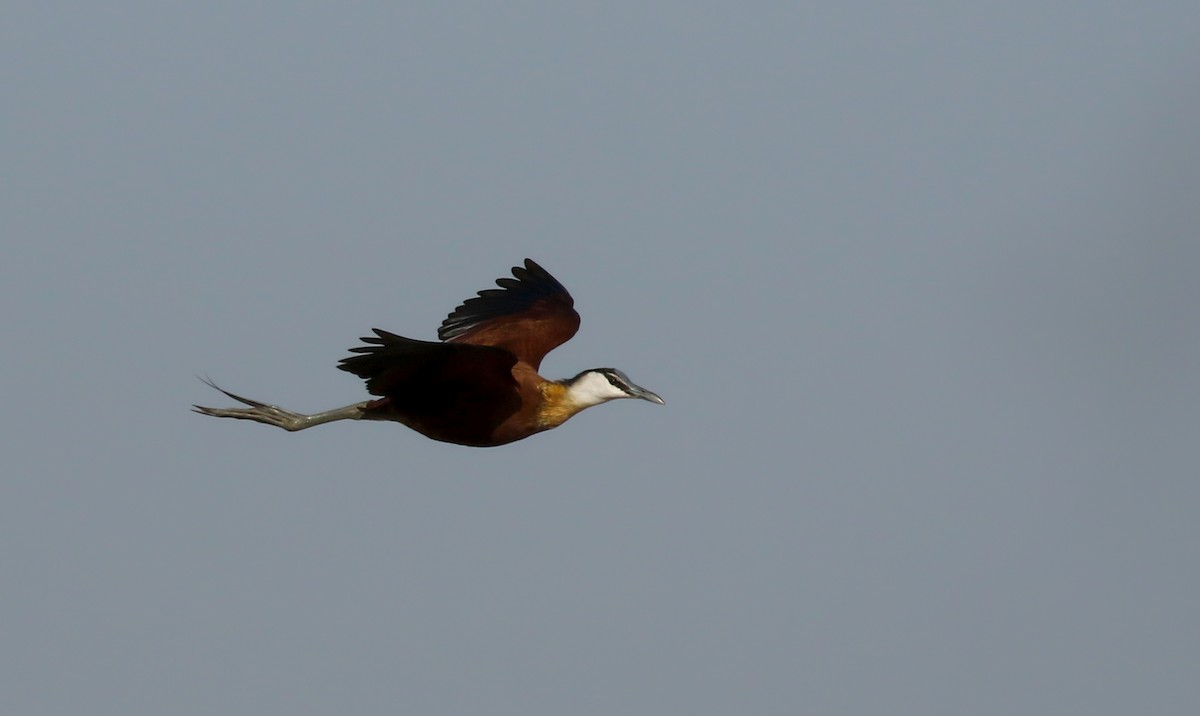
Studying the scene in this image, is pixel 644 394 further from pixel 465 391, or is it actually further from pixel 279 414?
pixel 279 414

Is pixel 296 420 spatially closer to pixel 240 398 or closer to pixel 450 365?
pixel 240 398

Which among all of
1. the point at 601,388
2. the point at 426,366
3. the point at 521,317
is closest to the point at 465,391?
the point at 426,366

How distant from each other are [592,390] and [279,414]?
154 inches

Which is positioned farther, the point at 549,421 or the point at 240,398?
the point at 240,398

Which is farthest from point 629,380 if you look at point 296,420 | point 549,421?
point 296,420

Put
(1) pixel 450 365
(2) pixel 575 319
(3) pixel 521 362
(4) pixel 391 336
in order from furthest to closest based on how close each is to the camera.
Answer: (2) pixel 575 319
(3) pixel 521 362
(1) pixel 450 365
(4) pixel 391 336

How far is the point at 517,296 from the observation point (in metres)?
21.8

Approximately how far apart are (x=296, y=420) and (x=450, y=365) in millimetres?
2982

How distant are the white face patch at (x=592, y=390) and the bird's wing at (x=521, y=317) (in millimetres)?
1968

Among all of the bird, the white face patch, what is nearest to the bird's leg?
the bird

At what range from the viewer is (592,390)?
62.5ft

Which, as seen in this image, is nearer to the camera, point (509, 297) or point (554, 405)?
point (554, 405)

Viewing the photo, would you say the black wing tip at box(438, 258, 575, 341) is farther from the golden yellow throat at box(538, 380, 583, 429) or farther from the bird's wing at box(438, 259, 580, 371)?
the golden yellow throat at box(538, 380, 583, 429)

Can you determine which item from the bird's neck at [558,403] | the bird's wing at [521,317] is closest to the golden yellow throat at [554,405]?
the bird's neck at [558,403]
